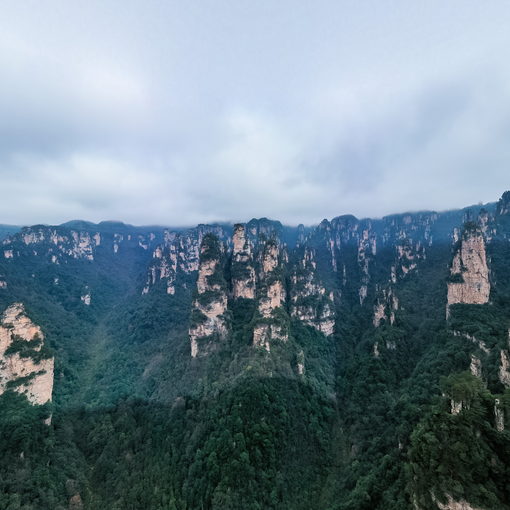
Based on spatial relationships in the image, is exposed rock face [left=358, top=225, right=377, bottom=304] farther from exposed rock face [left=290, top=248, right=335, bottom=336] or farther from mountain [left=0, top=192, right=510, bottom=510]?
exposed rock face [left=290, top=248, right=335, bottom=336]

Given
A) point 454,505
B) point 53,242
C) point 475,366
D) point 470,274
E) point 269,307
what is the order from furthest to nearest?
point 53,242 → point 269,307 → point 470,274 → point 475,366 → point 454,505

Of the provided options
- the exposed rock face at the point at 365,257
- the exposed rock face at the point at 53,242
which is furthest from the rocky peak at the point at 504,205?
the exposed rock face at the point at 53,242

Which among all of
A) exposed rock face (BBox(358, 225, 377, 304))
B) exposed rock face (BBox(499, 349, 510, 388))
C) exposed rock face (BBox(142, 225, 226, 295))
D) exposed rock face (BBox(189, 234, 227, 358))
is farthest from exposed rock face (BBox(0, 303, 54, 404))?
exposed rock face (BBox(358, 225, 377, 304))

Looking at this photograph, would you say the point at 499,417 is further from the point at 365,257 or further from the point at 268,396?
the point at 365,257

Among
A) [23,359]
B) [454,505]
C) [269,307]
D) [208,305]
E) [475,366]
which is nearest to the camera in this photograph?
[454,505]

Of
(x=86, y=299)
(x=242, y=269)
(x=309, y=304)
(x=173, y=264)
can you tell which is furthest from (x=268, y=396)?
(x=86, y=299)

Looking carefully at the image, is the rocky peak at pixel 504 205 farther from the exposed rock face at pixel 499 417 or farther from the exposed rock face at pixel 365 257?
the exposed rock face at pixel 499 417
